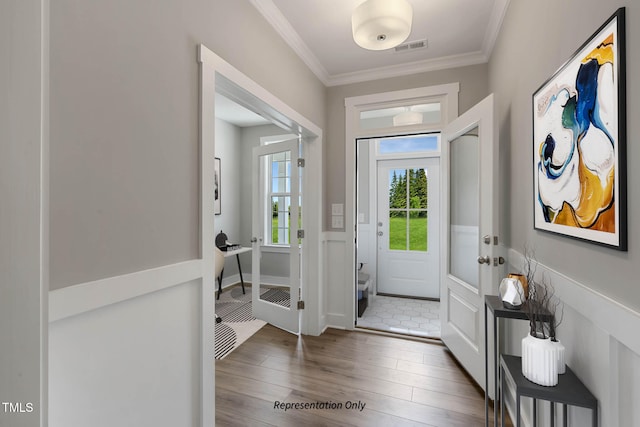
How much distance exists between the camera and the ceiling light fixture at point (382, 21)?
1.61 metres

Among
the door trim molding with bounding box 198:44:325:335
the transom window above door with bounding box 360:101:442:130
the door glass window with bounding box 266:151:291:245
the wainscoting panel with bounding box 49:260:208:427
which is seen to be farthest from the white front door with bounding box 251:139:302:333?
the wainscoting panel with bounding box 49:260:208:427

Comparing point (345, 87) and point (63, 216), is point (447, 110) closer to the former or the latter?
point (345, 87)

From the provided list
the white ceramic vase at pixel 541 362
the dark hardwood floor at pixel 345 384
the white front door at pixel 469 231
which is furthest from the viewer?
the white front door at pixel 469 231

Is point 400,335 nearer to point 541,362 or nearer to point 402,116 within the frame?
point 541,362

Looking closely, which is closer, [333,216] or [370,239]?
[333,216]

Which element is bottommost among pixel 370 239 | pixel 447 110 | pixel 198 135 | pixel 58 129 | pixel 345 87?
pixel 370 239

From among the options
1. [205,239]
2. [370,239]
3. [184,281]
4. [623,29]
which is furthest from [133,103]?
[370,239]

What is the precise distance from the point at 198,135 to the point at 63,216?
2.22 feet

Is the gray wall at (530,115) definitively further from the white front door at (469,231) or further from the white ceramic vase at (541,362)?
the white ceramic vase at (541,362)

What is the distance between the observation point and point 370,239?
4.44 m

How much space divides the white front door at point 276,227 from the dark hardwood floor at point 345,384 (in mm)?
389
